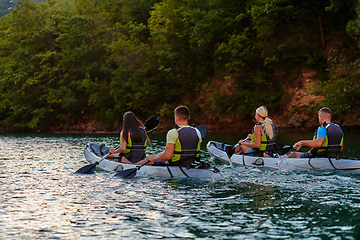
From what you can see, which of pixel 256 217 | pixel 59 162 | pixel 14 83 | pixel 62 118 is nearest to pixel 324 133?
pixel 256 217

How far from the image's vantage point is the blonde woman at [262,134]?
29.0ft

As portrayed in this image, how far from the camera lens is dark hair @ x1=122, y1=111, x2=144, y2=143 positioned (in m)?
8.17

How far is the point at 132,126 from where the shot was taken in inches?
325

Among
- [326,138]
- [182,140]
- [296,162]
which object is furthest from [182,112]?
[326,138]

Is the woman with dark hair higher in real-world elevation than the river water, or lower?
higher

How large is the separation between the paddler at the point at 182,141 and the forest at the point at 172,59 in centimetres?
1526

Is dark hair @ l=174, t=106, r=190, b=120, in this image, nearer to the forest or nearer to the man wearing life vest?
the man wearing life vest

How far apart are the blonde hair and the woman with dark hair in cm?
293

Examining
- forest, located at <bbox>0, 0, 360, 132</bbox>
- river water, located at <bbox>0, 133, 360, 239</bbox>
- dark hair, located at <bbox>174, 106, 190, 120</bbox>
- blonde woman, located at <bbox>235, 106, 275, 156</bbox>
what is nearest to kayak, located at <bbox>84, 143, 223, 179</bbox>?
river water, located at <bbox>0, 133, 360, 239</bbox>

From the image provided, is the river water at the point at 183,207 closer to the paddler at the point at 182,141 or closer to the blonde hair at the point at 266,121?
the paddler at the point at 182,141

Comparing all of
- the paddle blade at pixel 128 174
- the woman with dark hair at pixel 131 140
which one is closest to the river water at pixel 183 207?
the paddle blade at pixel 128 174

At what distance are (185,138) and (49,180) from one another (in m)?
3.19

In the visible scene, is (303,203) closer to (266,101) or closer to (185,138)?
(185,138)

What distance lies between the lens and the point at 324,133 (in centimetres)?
823
